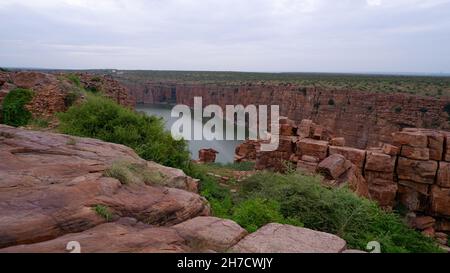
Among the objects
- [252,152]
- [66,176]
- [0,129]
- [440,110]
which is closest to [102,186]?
[66,176]

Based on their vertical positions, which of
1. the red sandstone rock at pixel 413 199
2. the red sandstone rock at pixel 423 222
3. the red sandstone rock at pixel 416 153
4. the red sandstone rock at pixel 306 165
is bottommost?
the red sandstone rock at pixel 423 222

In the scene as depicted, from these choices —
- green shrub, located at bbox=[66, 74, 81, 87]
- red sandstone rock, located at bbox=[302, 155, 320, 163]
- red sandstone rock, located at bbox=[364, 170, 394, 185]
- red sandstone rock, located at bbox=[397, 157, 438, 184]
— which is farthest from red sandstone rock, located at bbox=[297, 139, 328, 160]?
green shrub, located at bbox=[66, 74, 81, 87]

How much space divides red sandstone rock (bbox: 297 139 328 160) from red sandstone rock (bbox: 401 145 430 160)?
11.6ft

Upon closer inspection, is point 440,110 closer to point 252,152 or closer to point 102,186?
point 252,152

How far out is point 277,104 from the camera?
50750 millimetres

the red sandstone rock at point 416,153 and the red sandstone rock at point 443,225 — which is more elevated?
the red sandstone rock at point 416,153

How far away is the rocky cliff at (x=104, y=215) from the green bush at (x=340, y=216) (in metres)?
2.95

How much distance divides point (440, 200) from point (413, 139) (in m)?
2.86

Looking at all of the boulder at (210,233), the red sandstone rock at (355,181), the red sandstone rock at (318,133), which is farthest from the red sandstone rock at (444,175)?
the boulder at (210,233)

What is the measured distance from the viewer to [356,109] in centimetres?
3950

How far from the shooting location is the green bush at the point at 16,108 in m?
13.5

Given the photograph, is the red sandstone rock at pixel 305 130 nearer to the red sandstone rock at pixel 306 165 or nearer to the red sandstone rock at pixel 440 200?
the red sandstone rock at pixel 306 165

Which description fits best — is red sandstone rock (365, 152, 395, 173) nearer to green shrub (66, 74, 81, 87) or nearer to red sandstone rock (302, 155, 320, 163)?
red sandstone rock (302, 155, 320, 163)
